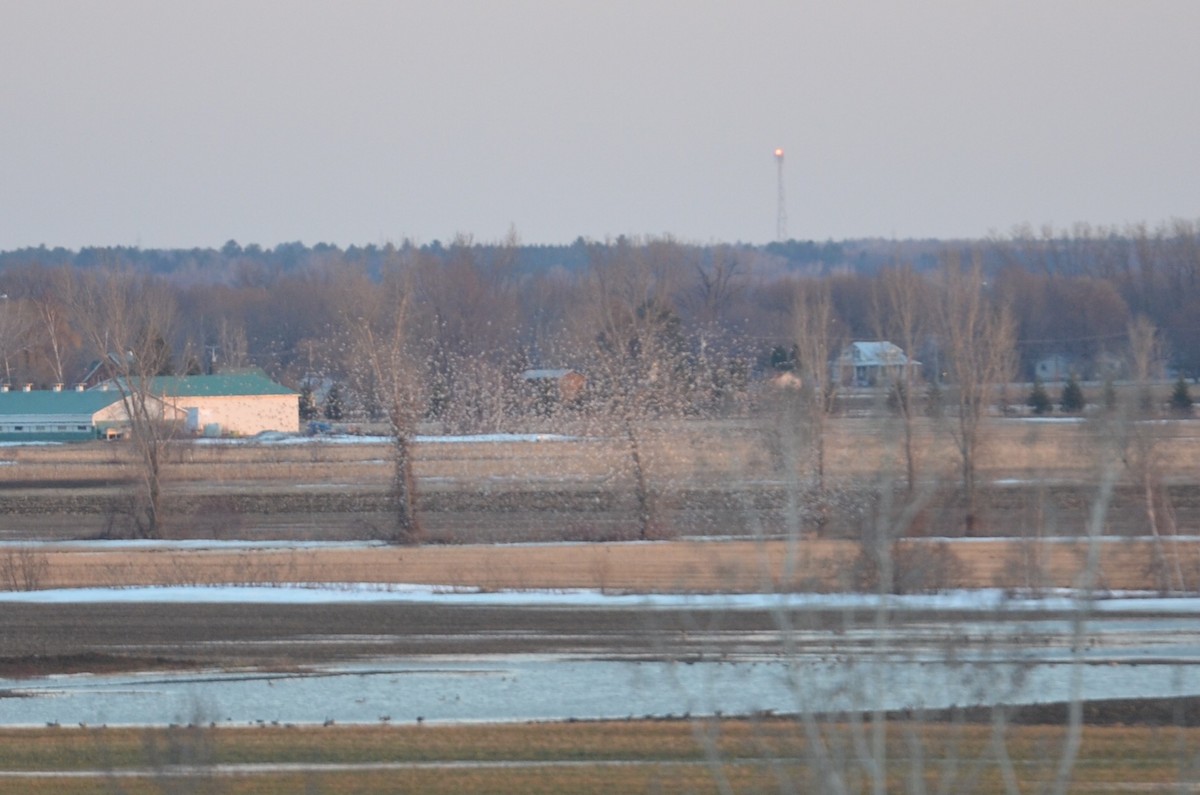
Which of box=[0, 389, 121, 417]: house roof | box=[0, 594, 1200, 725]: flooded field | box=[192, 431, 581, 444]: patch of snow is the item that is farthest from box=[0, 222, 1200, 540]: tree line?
box=[0, 389, 121, 417]: house roof

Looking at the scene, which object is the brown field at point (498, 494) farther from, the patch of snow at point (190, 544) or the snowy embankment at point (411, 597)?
the snowy embankment at point (411, 597)

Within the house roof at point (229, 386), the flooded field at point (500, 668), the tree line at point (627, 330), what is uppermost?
the tree line at point (627, 330)

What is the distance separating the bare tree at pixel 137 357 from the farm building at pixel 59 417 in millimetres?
25672

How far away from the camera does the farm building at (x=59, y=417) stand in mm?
65625

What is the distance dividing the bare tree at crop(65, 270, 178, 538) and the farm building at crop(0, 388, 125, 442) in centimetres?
2567

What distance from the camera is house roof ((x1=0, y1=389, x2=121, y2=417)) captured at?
221 ft

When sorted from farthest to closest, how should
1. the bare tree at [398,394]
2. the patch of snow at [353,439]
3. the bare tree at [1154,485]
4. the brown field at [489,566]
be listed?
Result: the patch of snow at [353,439], the bare tree at [398,394], the brown field at [489,566], the bare tree at [1154,485]

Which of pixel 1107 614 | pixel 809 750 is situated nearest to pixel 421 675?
pixel 1107 614

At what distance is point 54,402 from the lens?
6875cm

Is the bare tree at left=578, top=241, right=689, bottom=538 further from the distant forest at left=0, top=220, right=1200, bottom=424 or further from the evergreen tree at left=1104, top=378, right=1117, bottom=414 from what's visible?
the evergreen tree at left=1104, top=378, right=1117, bottom=414

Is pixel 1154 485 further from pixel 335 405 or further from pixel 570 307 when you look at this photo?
pixel 570 307

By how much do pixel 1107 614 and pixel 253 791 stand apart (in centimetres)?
1341

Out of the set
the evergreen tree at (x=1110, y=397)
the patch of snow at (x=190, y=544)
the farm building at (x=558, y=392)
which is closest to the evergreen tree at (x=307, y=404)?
the farm building at (x=558, y=392)

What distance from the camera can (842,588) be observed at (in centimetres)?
642
